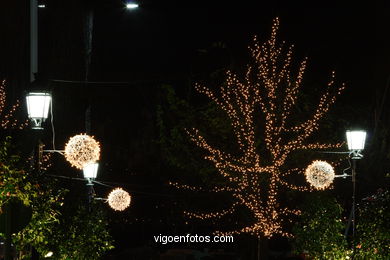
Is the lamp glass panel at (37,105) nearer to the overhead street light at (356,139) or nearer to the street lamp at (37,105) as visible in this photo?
the street lamp at (37,105)

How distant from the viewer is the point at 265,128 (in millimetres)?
21547

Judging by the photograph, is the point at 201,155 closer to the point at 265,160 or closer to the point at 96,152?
the point at 265,160

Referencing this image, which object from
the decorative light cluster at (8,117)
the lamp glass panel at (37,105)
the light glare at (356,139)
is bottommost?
the lamp glass panel at (37,105)

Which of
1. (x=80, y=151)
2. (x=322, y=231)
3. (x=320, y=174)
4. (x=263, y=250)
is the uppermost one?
→ (x=80, y=151)

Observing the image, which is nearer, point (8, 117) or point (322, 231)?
point (322, 231)

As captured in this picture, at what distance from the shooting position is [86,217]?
13.9 m

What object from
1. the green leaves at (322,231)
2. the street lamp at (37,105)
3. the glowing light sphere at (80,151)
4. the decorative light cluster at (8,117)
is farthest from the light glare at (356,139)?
the decorative light cluster at (8,117)

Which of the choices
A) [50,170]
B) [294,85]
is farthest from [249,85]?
[50,170]

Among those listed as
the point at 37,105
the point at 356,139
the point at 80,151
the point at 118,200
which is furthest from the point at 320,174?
the point at 37,105

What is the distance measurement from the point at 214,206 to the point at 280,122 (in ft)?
14.6

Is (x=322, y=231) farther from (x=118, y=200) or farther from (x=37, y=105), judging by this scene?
(x=37, y=105)

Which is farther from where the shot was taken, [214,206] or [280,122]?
[214,206]

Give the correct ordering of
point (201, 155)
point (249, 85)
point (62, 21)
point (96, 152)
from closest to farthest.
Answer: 1. point (96, 152)
2. point (62, 21)
3. point (249, 85)
4. point (201, 155)

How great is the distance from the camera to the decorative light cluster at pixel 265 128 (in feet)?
68.2
